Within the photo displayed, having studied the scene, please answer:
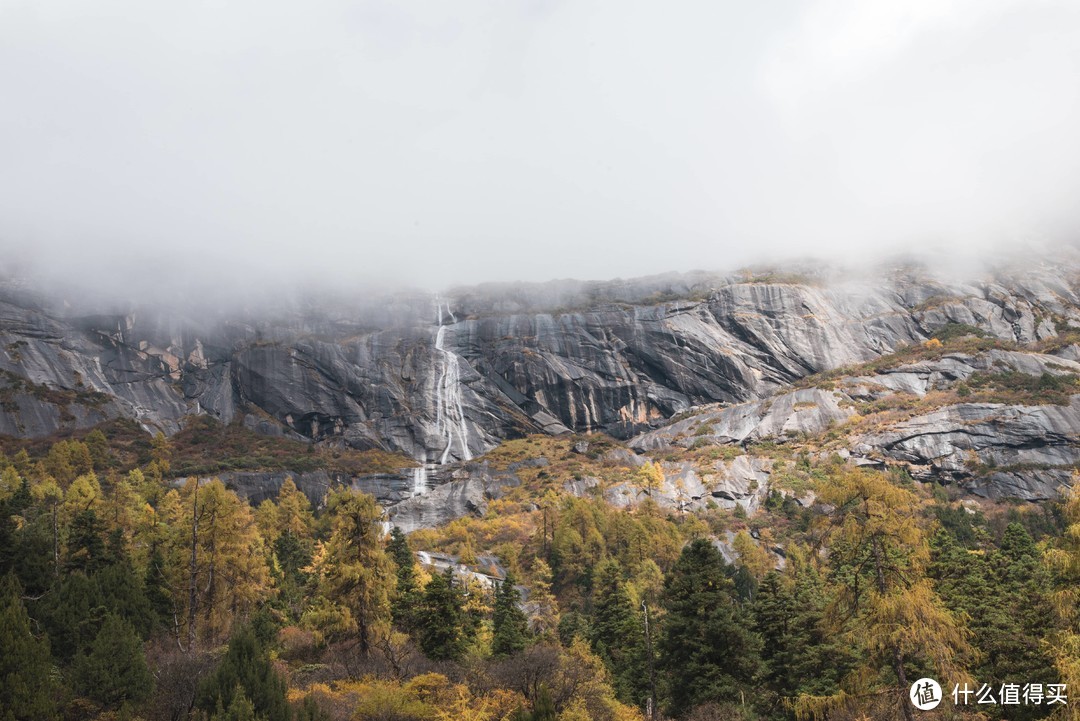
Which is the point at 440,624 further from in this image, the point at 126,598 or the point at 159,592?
the point at 159,592

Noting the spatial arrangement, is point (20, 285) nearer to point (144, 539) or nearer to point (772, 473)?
point (144, 539)

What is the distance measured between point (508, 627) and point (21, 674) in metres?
23.2

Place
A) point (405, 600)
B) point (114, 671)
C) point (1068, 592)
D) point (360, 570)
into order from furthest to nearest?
point (405, 600)
point (360, 570)
point (114, 671)
point (1068, 592)

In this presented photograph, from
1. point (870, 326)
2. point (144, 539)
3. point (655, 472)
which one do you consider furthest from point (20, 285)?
point (870, 326)

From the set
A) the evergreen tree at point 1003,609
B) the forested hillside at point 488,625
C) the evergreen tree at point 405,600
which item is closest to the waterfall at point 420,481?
the forested hillside at point 488,625

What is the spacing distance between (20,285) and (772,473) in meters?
154

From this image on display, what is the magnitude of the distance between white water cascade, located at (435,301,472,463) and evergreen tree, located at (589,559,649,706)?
9161 cm

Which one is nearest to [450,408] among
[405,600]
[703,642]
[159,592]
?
[405,600]

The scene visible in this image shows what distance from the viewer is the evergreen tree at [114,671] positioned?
70.3ft

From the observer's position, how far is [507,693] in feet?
88.6

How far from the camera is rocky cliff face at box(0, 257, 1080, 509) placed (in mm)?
129625

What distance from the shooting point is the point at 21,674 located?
1862cm

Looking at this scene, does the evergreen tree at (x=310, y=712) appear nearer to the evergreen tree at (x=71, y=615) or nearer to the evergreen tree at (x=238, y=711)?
the evergreen tree at (x=238, y=711)

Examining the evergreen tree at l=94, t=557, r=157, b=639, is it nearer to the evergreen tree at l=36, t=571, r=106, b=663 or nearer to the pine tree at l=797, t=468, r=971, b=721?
the evergreen tree at l=36, t=571, r=106, b=663
